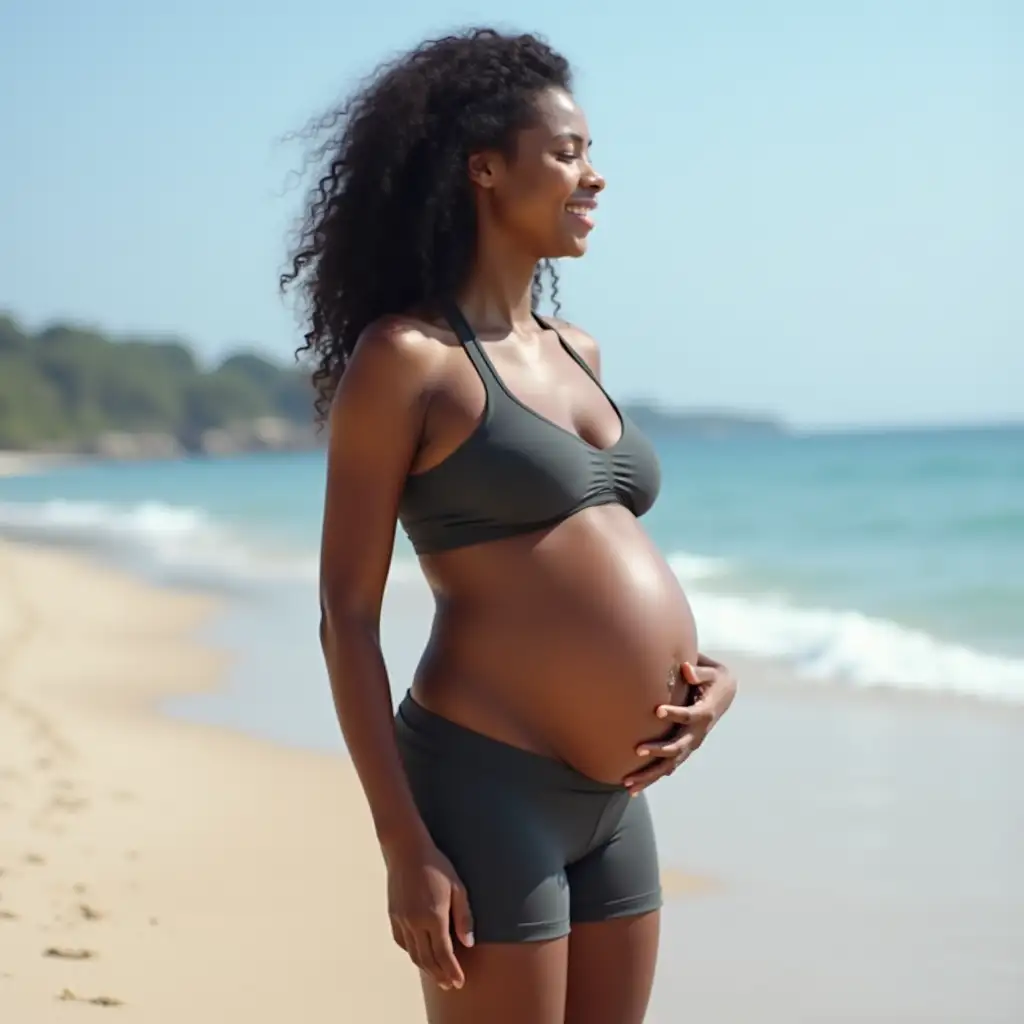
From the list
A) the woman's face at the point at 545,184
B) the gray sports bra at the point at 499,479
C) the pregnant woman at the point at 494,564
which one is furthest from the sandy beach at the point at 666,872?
the woman's face at the point at 545,184

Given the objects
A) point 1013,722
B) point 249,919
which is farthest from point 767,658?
point 249,919

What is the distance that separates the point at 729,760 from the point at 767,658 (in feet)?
11.5

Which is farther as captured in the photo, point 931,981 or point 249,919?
point 249,919

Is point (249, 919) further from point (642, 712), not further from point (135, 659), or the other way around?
point (135, 659)

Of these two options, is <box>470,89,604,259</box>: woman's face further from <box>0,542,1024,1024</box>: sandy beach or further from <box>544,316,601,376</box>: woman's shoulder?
<box>0,542,1024,1024</box>: sandy beach

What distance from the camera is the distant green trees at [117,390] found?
108938 millimetres

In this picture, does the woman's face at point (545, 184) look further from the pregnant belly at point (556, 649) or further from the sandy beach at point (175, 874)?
the sandy beach at point (175, 874)

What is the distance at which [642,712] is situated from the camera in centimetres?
245

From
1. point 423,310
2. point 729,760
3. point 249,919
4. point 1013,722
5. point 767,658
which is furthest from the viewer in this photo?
point 767,658

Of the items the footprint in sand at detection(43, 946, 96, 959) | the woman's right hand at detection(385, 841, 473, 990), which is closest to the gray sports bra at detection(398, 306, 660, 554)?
the woman's right hand at detection(385, 841, 473, 990)

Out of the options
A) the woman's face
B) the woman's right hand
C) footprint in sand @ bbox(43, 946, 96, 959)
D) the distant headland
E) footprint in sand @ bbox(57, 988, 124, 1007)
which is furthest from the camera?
the distant headland

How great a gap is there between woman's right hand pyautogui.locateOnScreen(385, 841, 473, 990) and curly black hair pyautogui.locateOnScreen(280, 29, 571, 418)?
0.82 m

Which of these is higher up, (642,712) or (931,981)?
(642,712)

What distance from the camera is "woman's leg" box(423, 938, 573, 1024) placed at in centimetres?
228
